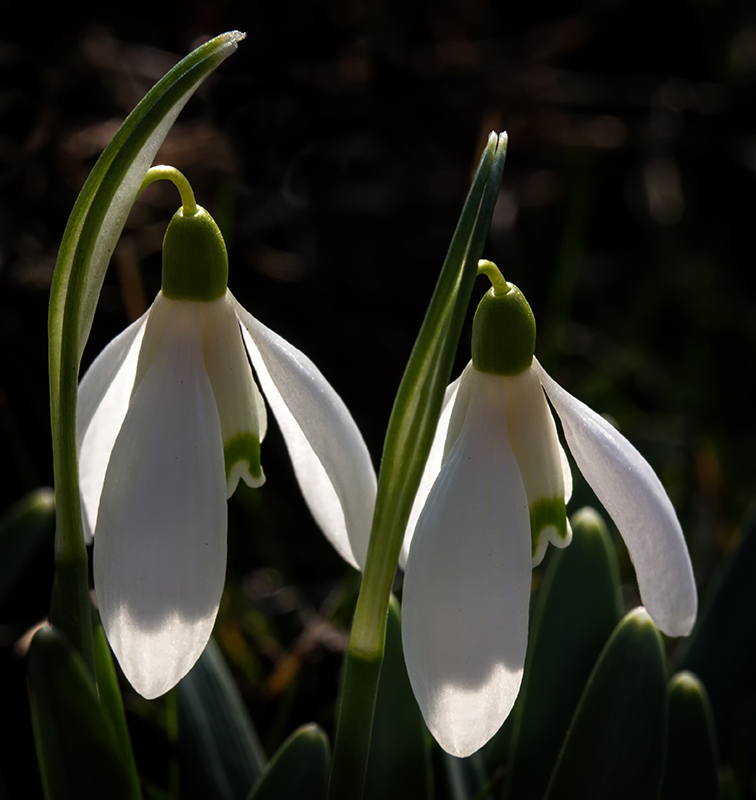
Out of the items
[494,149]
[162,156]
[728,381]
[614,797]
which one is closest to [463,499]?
[494,149]

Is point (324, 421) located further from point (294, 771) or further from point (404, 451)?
point (294, 771)

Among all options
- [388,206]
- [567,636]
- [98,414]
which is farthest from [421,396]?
[388,206]

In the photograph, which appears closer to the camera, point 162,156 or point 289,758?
point 289,758

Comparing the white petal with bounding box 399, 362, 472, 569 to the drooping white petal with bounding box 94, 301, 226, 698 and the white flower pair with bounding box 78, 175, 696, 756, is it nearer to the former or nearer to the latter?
the white flower pair with bounding box 78, 175, 696, 756

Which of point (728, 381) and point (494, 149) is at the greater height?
point (494, 149)

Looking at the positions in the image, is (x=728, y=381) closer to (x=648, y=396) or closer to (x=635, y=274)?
(x=648, y=396)

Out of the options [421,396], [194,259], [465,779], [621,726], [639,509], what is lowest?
[465,779]

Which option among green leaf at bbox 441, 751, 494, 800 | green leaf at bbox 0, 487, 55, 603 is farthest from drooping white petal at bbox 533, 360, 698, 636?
green leaf at bbox 0, 487, 55, 603

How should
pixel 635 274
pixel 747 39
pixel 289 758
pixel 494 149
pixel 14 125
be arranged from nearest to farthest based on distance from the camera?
pixel 494 149 → pixel 289 758 → pixel 14 125 → pixel 635 274 → pixel 747 39
